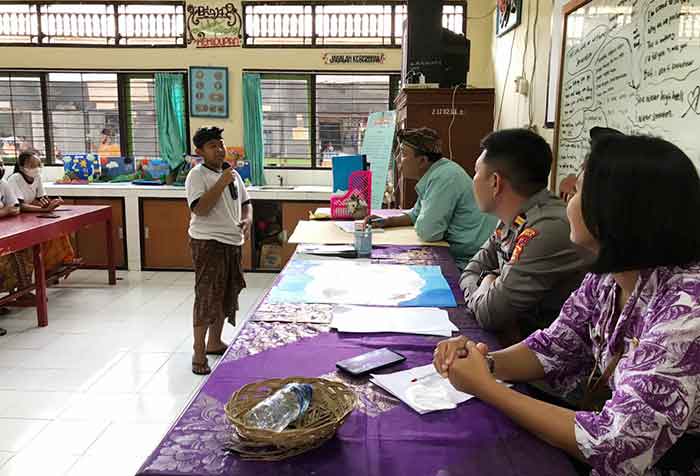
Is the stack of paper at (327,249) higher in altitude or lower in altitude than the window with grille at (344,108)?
lower

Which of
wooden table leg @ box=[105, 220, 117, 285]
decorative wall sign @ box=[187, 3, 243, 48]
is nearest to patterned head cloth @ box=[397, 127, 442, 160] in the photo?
wooden table leg @ box=[105, 220, 117, 285]

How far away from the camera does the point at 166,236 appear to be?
5895 mm

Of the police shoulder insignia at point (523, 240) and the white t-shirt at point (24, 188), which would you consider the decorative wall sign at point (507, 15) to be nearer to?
the police shoulder insignia at point (523, 240)

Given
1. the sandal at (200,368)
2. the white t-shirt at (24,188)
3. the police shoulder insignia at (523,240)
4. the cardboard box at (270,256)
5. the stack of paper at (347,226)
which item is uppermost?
the police shoulder insignia at (523,240)

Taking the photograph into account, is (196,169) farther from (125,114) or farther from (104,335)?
(125,114)

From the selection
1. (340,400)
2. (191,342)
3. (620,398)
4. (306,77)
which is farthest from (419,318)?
(306,77)

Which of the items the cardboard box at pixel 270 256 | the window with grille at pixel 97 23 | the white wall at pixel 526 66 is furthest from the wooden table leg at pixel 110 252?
the white wall at pixel 526 66

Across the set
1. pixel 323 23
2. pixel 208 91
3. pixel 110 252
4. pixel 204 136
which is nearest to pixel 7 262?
pixel 110 252

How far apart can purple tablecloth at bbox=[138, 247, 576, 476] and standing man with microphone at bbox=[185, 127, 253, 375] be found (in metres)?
2.00

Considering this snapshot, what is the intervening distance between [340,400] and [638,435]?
509mm

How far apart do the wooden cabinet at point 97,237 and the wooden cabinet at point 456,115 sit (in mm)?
3348

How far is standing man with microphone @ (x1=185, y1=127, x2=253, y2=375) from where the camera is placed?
10.8ft

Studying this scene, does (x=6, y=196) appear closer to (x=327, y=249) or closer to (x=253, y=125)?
(x=253, y=125)

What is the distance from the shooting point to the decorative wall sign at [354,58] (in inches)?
235
